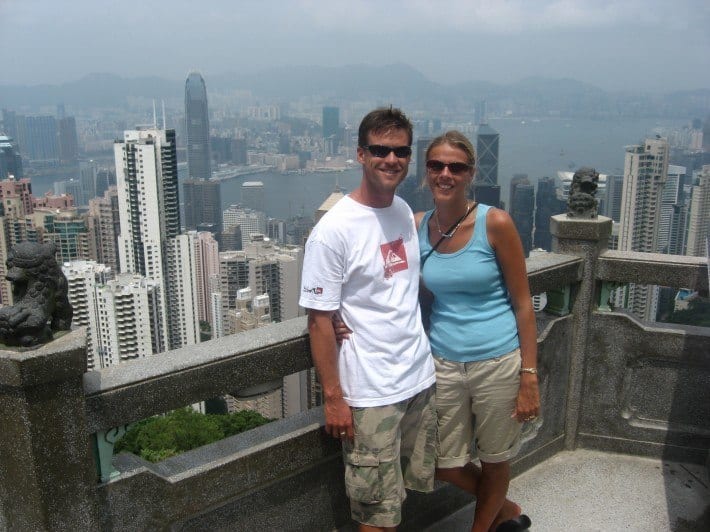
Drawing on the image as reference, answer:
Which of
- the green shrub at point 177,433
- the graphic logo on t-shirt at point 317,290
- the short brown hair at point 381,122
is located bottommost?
the green shrub at point 177,433

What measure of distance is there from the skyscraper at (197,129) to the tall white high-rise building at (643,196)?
8904 cm

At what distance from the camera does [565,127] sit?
126 metres

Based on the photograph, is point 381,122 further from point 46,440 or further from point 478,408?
point 46,440

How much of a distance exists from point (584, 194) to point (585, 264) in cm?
36

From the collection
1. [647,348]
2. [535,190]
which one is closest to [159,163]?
[535,190]

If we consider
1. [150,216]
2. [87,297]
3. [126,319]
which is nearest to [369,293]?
[87,297]

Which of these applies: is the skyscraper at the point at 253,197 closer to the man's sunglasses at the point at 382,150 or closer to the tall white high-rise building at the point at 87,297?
the tall white high-rise building at the point at 87,297

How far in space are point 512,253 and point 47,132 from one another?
154 meters

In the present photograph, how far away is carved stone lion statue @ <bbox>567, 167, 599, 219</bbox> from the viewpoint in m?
3.41

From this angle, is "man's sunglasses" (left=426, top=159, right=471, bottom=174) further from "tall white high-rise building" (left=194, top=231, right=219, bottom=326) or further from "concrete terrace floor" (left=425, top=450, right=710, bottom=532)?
"tall white high-rise building" (left=194, top=231, right=219, bottom=326)

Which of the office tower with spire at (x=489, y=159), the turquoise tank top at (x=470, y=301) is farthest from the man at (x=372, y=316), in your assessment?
the office tower with spire at (x=489, y=159)

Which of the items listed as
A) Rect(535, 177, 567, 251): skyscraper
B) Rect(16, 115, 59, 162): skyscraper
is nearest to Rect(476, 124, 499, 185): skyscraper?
Rect(535, 177, 567, 251): skyscraper

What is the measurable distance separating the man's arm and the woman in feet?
1.35

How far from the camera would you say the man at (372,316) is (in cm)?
200
